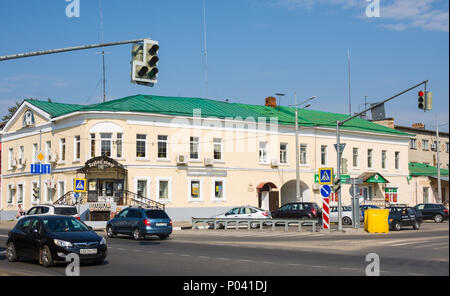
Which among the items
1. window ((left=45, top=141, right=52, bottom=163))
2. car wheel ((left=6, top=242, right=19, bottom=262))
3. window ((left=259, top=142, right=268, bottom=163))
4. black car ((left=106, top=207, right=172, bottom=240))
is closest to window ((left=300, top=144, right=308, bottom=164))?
window ((left=259, top=142, right=268, bottom=163))

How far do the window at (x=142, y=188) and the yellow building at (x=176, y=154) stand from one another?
0.08m

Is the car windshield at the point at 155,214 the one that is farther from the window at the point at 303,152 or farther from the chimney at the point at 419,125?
the chimney at the point at 419,125

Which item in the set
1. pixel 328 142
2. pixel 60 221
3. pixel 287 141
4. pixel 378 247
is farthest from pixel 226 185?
pixel 60 221

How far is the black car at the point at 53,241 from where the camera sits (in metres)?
15.9

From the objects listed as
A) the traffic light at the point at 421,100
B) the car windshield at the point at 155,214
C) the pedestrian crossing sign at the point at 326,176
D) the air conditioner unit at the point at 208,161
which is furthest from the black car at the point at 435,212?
the car windshield at the point at 155,214

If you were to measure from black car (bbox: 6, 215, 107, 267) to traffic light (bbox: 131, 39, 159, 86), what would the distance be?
4882 millimetres

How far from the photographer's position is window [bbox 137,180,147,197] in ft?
144

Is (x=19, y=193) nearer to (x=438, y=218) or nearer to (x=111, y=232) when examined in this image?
(x=111, y=232)

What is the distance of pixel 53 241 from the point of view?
15.9 meters

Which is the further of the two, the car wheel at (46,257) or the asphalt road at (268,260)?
the car wheel at (46,257)
